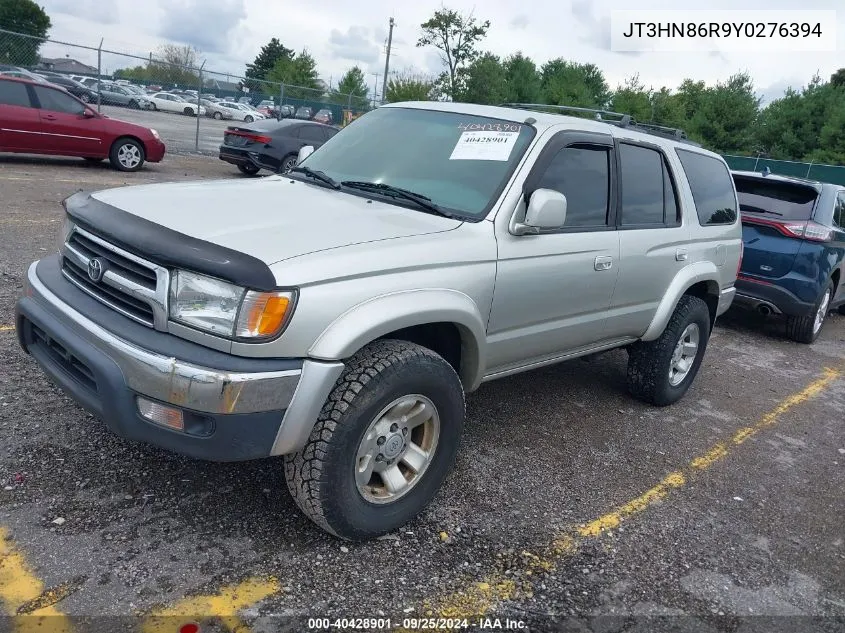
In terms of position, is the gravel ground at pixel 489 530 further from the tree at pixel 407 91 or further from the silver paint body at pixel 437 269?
the tree at pixel 407 91

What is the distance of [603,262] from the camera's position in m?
3.99

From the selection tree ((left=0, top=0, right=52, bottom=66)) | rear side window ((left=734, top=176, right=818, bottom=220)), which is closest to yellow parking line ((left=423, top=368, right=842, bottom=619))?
rear side window ((left=734, top=176, right=818, bottom=220))

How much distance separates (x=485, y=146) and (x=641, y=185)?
125cm

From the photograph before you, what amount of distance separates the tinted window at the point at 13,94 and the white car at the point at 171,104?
29723 mm

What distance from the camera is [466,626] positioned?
2.62 meters

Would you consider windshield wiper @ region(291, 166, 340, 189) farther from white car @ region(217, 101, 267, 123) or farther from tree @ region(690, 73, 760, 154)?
white car @ region(217, 101, 267, 123)

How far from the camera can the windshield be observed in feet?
11.6

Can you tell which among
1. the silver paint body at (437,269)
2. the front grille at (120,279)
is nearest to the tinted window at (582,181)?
the silver paint body at (437,269)

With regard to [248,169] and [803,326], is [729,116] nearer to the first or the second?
[248,169]

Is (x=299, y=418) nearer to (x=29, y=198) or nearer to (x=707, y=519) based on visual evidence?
(x=707, y=519)

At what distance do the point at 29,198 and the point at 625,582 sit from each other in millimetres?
8980

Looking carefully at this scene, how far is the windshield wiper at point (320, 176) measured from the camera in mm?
3775

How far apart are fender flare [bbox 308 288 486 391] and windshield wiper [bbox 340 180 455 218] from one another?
0.50 metres

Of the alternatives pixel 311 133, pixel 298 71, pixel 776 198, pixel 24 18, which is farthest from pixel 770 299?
pixel 24 18
